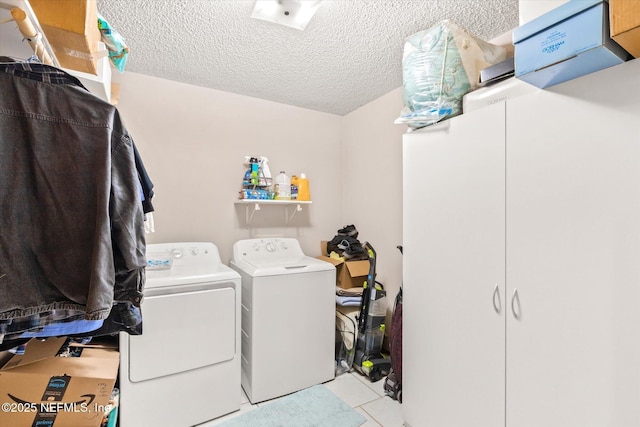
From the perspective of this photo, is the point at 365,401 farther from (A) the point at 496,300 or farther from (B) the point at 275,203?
(B) the point at 275,203

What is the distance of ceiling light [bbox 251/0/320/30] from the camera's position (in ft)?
5.39

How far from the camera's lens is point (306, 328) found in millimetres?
2363

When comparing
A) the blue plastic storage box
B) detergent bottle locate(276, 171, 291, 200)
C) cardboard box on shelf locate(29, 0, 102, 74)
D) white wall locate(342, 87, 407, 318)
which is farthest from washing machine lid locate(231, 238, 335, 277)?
the blue plastic storage box

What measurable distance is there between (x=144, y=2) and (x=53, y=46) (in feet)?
2.79

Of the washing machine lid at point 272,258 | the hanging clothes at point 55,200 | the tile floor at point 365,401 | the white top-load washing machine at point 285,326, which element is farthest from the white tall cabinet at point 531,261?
the hanging clothes at point 55,200

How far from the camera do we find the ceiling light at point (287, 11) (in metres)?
1.64

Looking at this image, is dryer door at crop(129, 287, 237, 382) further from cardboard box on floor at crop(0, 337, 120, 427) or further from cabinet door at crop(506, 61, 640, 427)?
cabinet door at crop(506, 61, 640, 427)

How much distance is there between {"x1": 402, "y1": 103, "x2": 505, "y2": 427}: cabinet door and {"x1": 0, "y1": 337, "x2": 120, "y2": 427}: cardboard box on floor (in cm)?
173

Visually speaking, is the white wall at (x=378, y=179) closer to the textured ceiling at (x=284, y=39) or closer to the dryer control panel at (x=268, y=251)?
the textured ceiling at (x=284, y=39)

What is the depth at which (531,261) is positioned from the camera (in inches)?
50.3

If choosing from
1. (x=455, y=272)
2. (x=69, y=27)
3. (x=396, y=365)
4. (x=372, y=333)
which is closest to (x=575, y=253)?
(x=455, y=272)

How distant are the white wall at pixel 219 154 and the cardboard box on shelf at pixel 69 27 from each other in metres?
1.51

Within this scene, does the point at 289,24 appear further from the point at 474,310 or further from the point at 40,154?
the point at 474,310

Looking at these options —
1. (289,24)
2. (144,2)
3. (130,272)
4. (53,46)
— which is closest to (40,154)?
(130,272)
